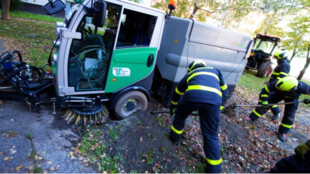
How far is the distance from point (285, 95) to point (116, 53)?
409 cm

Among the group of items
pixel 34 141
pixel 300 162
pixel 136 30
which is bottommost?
pixel 34 141

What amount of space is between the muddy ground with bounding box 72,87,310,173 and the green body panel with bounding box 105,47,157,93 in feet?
2.62

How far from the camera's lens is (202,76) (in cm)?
260

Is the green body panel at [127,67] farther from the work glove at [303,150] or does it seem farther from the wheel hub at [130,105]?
the work glove at [303,150]

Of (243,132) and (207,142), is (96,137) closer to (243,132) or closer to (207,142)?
(207,142)

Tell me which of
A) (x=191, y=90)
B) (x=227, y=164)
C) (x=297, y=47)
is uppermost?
(x=297, y=47)

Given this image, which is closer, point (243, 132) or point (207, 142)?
point (207, 142)

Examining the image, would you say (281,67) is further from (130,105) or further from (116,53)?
(116,53)

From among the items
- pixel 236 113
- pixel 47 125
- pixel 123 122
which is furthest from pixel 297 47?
pixel 47 125

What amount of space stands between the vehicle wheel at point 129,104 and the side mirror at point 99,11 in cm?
146

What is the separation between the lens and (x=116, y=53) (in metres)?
2.83

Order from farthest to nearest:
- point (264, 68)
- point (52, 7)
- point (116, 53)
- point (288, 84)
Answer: point (264, 68), point (288, 84), point (116, 53), point (52, 7)

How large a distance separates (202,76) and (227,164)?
1.70m

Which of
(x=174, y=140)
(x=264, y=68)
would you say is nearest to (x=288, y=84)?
(x=174, y=140)
